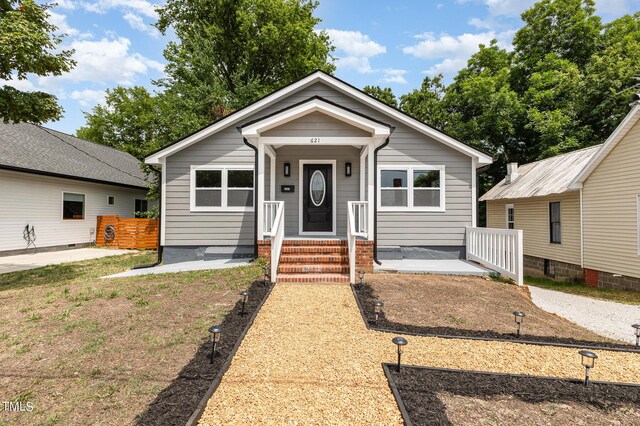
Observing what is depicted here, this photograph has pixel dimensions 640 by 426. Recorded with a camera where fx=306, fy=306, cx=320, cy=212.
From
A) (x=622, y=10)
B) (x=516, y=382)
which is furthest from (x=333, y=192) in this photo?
(x=622, y=10)

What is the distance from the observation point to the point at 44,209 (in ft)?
42.2

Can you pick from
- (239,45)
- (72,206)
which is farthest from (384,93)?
(72,206)

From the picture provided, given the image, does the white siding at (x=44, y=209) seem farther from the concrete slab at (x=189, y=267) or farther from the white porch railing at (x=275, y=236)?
the white porch railing at (x=275, y=236)

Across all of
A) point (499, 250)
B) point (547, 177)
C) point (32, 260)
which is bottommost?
point (32, 260)

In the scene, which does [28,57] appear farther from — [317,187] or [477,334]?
[477,334]

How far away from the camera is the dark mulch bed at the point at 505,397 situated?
8.31 ft

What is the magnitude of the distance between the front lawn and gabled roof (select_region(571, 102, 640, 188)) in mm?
11205

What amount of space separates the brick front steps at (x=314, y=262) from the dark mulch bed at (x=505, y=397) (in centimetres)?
362

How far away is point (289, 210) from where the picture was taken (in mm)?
9820

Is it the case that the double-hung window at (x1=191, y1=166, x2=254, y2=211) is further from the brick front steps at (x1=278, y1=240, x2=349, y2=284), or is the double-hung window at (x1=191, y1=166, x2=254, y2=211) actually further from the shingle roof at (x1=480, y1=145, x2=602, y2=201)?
the shingle roof at (x1=480, y1=145, x2=602, y2=201)

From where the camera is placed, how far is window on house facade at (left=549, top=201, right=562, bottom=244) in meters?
12.2

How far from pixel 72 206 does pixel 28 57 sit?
9168 mm

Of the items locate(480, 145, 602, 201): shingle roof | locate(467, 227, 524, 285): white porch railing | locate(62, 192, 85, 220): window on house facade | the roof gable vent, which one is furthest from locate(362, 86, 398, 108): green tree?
locate(62, 192, 85, 220): window on house facade

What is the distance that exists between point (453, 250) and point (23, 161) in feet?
54.0
